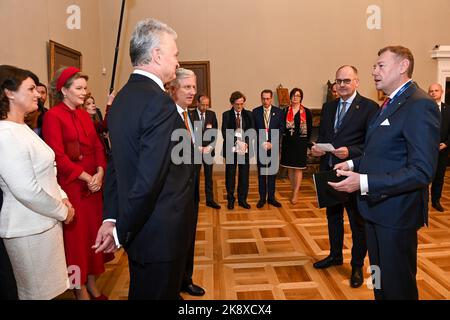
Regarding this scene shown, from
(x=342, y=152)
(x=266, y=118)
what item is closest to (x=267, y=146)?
(x=266, y=118)

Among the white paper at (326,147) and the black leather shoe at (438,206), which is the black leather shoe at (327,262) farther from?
the black leather shoe at (438,206)

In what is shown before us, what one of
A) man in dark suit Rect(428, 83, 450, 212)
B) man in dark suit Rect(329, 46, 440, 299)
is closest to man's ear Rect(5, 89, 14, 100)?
man in dark suit Rect(329, 46, 440, 299)

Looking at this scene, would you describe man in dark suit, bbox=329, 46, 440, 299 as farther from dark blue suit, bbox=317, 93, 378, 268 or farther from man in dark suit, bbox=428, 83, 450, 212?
man in dark suit, bbox=428, 83, 450, 212

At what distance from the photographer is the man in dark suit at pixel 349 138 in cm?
325

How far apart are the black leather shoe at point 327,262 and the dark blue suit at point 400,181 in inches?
55.3

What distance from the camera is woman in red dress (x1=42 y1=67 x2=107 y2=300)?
2.77 meters

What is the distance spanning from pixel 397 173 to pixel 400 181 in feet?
0.15

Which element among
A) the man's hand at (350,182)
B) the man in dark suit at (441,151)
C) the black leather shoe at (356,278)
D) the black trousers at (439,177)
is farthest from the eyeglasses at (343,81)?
the black trousers at (439,177)

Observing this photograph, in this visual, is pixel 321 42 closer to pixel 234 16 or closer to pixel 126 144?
pixel 234 16

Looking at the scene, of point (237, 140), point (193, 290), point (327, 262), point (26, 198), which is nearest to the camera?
point (26, 198)

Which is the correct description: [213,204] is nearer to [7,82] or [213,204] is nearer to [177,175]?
[7,82]

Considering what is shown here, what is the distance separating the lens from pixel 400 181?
1.97 meters

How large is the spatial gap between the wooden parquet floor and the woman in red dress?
471mm

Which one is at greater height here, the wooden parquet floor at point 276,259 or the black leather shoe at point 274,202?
the black leather shoe at point 274,202
